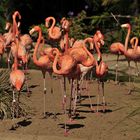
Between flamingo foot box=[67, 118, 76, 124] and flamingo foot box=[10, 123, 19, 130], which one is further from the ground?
flamingo foot box=[67, 118, 76, 124]

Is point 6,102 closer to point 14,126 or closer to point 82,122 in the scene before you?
point 14,126

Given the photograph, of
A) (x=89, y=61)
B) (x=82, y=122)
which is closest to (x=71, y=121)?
(x=82, y=122)

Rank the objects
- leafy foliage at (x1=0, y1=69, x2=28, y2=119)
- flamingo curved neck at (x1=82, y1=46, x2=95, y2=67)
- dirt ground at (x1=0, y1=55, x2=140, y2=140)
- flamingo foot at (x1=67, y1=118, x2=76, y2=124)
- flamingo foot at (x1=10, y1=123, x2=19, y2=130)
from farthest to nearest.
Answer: flamingo curved neck at (x1=82, y1=46, x2=95, y2=67)
leafy foliage at (x1=0, y1=69, x2=28, y2=119)
flamingo foot at (x1=67, y1=118, x2=76, y2=124)
flamingo foot at (x1=10, y1=123, x2=19, y2=130)
dirt ground at (x1=0, y1=55, x2=140, y2=140)

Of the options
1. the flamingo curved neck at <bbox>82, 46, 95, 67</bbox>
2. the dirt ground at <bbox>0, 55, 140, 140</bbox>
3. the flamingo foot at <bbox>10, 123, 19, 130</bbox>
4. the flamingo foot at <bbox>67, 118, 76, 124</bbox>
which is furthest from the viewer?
the flamingo curved neck at <bbox>82, 46, 95, 67</bbox>

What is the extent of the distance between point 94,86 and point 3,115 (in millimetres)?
3246

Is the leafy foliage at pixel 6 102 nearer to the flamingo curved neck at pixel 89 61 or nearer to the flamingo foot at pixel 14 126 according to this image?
Result: the flamingo foot at pixel 14 126

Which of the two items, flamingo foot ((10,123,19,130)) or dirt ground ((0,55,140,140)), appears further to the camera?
flamingo foot ((10,123,19,130))

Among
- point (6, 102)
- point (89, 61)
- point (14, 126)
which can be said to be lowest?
point (14, 126)

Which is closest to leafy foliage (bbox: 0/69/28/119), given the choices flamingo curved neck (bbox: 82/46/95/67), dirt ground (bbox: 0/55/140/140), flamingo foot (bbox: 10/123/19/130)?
dirt ground (bbox: 0/55/140/140)

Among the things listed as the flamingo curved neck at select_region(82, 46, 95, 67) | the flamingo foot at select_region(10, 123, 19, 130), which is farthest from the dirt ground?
the flamingo curved neck at select_region(82, 46, 95, 67)

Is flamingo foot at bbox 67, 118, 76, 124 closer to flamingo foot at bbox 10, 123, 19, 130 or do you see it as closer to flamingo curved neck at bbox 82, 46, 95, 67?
flamingo foot at bbox 10, 123, 19, 130

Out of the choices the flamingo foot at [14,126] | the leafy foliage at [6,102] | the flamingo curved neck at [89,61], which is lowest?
the flamingo foot at [14,126]

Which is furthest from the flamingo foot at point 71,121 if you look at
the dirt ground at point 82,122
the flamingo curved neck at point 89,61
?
the flamingo curved neck at point 89,61

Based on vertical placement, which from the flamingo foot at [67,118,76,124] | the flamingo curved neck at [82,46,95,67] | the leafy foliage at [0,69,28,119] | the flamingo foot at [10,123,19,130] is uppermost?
the flamingo curved neck at [82,46,95,67]
